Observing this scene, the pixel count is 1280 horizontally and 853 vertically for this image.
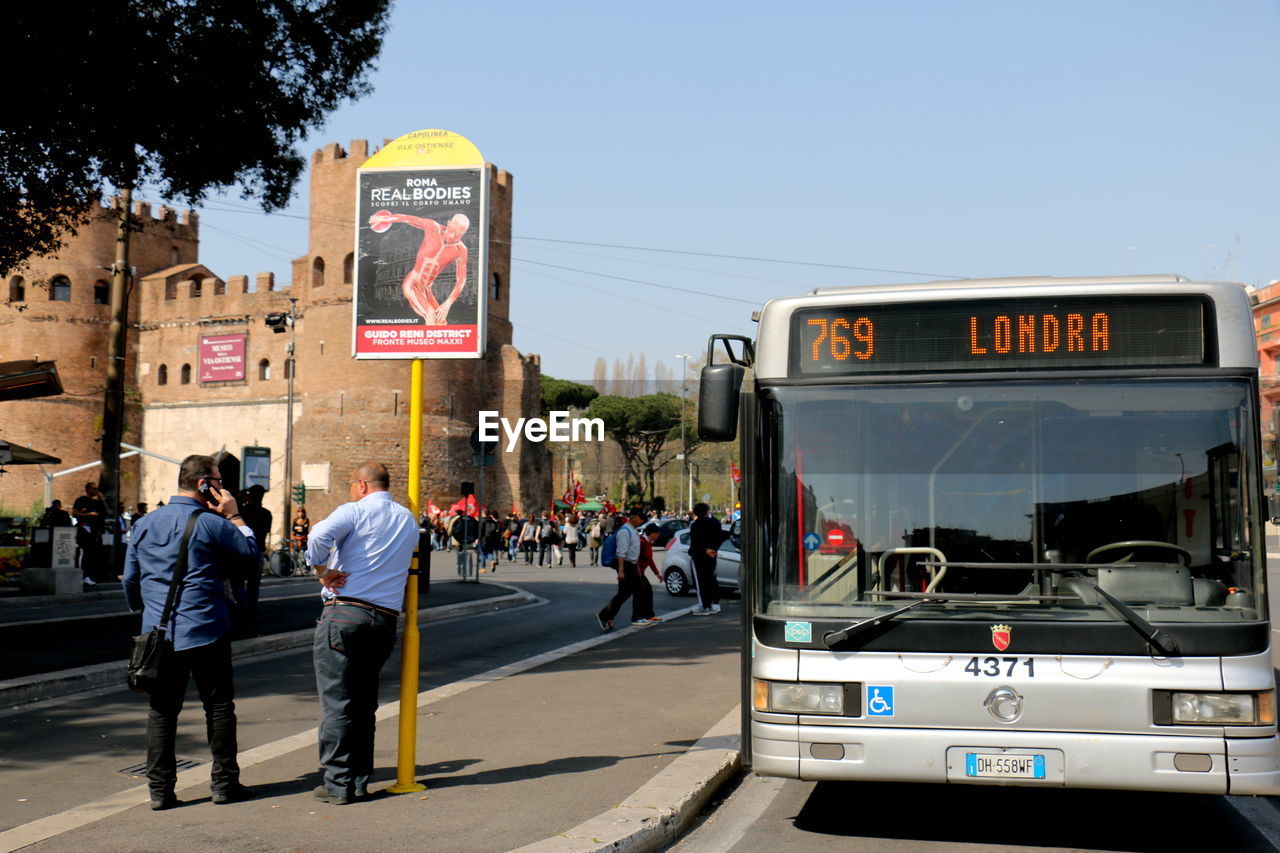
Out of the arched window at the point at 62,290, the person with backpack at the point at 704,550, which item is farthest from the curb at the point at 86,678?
the arched window at the point at 62,290

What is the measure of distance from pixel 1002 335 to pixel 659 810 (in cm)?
254

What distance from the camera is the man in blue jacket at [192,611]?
5910 millimetres

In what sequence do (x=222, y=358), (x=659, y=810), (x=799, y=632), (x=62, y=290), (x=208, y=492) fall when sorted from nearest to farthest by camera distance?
1. (x=799, y=632)
2. (x=659, y=810)
3. (x=208, y=492)
4. (x=222, y=358)
5. (x=62, y=290)

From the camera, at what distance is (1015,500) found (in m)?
5.54

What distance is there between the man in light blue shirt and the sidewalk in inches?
8.0

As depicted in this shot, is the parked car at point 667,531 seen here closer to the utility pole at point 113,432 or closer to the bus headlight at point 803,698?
the utility pole at point 113,432

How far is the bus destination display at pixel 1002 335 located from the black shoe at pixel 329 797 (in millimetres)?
2775

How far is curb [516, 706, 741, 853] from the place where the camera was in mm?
5098

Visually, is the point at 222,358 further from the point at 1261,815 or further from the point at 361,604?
the point at 1261,815

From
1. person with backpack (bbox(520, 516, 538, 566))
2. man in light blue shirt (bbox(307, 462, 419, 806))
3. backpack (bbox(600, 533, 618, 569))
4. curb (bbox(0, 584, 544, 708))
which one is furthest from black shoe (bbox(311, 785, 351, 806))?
person with backpack (bbox(520, 516, 538, 566))

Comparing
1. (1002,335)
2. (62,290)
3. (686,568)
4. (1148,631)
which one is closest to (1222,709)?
(1148,631)

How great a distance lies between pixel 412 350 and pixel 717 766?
259cm

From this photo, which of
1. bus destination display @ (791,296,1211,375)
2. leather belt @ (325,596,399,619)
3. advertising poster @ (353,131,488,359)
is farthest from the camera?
advertising poster @ (353,131,488,359)

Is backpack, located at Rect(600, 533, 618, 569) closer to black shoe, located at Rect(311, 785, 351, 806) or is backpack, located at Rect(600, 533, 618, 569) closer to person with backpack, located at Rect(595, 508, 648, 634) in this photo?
person with backpack, located at Rect(595, 508, 648, 634)
